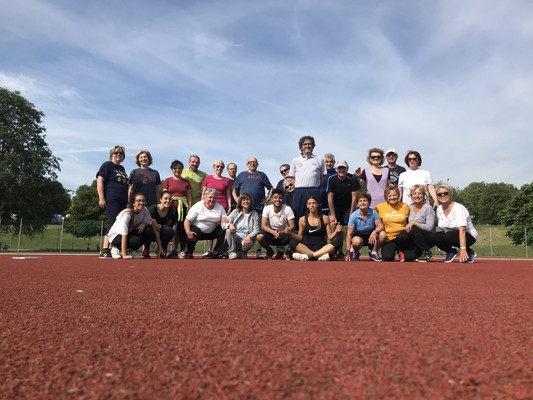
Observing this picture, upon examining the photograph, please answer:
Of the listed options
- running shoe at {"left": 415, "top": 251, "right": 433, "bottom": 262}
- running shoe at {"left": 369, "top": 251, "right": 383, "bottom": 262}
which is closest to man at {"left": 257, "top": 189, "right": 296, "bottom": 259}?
running shoe at {"left": 369, "top": 251, "right": 383, "bottom": 262}

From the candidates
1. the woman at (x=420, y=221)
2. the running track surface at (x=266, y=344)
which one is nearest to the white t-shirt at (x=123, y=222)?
the running track surface at (x=266, y=344)

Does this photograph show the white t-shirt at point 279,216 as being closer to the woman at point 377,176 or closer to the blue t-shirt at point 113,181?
the woman at point 377,176

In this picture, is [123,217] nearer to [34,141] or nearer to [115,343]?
[115,343]

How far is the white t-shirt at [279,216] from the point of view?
7.75m

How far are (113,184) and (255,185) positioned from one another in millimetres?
2674

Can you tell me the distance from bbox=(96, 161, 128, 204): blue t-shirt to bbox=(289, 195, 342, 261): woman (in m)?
3.23

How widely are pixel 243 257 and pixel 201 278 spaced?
12.8ft

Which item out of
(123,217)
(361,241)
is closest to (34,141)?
(123,217)

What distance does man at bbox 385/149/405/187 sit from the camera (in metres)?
7.84

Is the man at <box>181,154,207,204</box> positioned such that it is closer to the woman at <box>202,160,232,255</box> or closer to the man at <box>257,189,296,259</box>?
the woman at <box>202,160,232,255</box>

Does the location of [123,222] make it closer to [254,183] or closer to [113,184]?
[113,184]

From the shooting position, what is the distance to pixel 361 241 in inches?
297

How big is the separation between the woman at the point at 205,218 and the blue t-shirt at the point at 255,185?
71cm

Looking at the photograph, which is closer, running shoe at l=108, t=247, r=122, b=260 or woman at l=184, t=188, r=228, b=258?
running shoe at l=108, t=247, r=122, b=260
